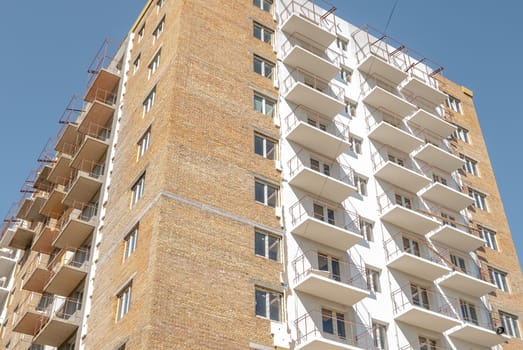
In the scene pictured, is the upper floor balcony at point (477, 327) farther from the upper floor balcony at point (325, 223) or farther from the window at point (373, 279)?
the upper floor balcony at point (325, 223)

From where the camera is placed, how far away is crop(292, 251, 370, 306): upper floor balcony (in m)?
30.8

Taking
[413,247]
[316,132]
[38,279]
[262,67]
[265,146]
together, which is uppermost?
[262,67]

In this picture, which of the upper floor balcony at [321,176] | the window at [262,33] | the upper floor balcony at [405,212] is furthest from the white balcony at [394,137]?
the window at [262,33]

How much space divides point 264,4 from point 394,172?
13.5 m

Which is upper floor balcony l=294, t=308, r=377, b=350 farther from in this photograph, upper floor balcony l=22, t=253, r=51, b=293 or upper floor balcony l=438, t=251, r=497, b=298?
upper floor balcony l=22, t=253, r=51, b=293

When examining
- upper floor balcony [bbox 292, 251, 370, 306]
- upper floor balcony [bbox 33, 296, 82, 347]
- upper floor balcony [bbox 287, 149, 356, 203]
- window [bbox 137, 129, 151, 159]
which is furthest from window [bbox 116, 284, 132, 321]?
upper floor balcony [bbox 287, 149, 356, 203]

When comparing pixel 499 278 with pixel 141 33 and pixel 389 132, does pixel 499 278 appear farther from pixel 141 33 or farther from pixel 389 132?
pixel 141 33

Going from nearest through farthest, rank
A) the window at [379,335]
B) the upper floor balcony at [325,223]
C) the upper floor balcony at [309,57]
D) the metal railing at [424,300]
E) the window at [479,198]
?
the window at [379,335]
the upper floor balcony at [325,223]
the metal railing at [424,300]
the upper floor balcony at [309,57]
the window at [479,198]

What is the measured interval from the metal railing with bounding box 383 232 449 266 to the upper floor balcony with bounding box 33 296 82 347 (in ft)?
55.5

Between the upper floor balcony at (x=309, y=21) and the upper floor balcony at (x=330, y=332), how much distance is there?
1812 cm

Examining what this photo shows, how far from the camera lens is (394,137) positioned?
4084 centimetres

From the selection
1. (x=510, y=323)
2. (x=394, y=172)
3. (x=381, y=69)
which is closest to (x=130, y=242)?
(x=394, y=172)

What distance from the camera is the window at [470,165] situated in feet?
157

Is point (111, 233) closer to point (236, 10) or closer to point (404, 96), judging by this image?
point (236, 10)
